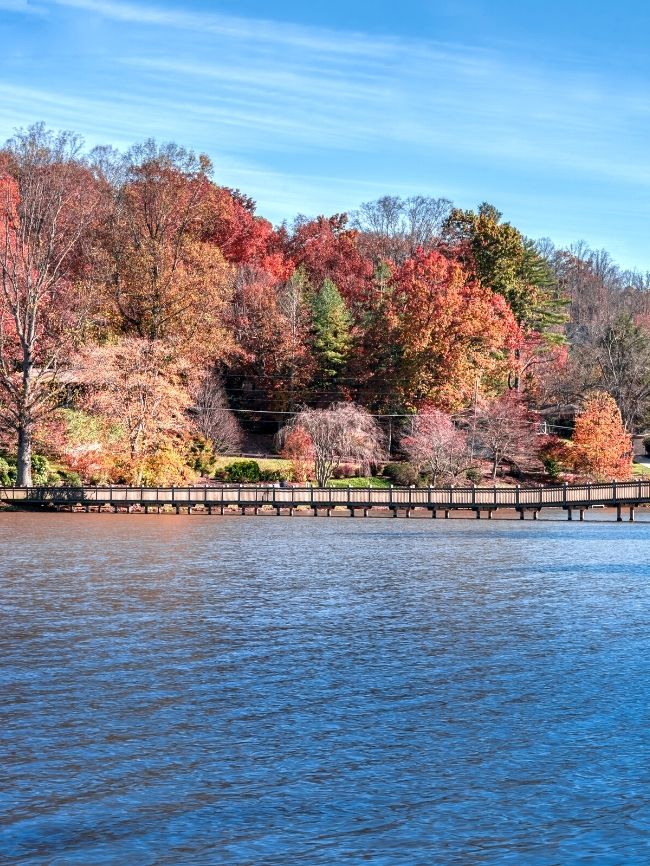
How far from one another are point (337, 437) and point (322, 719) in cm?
6028

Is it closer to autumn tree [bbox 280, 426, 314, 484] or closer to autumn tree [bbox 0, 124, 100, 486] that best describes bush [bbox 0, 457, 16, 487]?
autumn tree [bbox 0, 124, 100, 486]

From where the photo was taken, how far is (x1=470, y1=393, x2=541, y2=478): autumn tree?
264 ft

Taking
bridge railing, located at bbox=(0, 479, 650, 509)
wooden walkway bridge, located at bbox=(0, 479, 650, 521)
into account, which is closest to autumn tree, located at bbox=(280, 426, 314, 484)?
wooden walkway bridge, located at bbox=(0, 479, 650, 521)

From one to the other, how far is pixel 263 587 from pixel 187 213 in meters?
53.8

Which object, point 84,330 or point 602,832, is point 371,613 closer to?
point 602,832

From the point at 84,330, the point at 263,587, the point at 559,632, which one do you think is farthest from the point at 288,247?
the point at 559,632

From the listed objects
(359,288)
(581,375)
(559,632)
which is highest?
(359,288)

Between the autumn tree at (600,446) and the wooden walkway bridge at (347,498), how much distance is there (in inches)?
632

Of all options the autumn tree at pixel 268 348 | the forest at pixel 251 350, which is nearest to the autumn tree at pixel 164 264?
the forest at pixel 251 350

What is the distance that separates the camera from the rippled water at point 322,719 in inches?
460

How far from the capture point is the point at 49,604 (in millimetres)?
26859

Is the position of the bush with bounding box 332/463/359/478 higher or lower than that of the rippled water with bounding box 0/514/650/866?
higher

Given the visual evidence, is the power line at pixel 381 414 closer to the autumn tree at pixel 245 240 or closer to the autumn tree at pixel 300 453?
the autumn tree at pixel 300 453

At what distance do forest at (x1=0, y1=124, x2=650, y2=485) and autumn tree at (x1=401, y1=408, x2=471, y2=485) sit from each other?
0.55 ft
